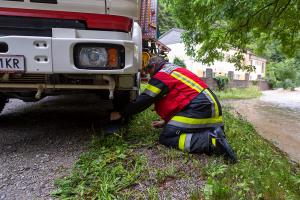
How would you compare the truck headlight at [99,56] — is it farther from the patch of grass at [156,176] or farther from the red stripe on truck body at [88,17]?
the patch of grass at [156,176]

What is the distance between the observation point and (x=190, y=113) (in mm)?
3113

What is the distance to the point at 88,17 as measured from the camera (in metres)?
2.81

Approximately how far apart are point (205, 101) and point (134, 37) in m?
0.98

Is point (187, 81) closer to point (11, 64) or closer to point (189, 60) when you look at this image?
point (11, 64)

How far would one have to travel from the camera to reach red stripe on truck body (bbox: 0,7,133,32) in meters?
2.72

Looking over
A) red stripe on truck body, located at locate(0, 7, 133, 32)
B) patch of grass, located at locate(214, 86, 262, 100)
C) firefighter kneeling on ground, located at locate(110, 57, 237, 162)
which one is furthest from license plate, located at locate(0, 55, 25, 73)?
patch of grass, located at locate(214, 86, 262, 100)

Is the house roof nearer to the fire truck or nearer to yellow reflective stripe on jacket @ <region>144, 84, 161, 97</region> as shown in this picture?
yellow reflective stripe on jacket @ <region>144, 84, 161, 97</region>

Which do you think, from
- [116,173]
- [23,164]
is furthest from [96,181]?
[23,164]

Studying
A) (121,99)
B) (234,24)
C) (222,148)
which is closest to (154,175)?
(222,148)

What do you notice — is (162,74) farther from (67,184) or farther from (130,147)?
(67,184)

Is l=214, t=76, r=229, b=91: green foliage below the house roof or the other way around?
below

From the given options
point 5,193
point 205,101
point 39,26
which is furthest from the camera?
point 205,101

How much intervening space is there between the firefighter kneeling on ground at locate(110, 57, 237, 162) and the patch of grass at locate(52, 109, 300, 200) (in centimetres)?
13

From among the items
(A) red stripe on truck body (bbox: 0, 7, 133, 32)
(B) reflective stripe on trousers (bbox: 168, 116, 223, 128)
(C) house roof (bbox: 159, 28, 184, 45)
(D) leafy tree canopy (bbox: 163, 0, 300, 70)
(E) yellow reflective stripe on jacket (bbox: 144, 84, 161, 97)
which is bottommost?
(B) reflective stripe on trousers (bbox: 168, 116, 223, 128)
